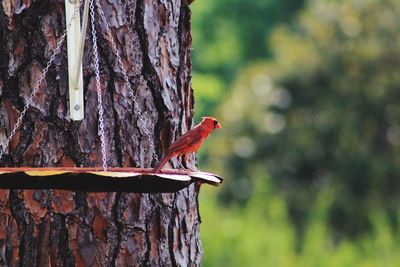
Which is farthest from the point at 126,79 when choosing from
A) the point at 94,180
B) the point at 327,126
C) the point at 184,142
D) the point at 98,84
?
the point at 327,126

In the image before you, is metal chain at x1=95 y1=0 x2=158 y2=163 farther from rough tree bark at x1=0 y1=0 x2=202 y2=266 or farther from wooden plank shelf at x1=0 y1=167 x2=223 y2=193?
wooden plank shelf at x1=0 y1=167 x2=223 y2=193

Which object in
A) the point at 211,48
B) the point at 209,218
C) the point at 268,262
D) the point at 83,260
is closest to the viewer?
the point at 83,260

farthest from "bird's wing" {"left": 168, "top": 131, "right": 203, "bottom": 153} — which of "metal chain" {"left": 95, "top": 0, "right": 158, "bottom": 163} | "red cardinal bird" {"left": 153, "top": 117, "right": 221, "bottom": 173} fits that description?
"metal chain" {"left": 95, "top": 0, "right": 158, "bottom": 163}

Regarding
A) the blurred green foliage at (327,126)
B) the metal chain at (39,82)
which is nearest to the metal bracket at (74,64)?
the metal chain at (39,82)

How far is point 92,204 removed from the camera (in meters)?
2.74

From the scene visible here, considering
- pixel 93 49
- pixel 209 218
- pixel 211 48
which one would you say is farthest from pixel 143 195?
pixel 211 48

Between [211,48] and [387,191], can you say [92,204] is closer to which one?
[387,191]

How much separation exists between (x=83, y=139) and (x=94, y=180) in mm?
487

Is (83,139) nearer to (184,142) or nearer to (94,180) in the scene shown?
(184,142)

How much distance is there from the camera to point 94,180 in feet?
7.47

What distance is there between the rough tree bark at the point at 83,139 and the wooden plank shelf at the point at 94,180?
389 millimetres

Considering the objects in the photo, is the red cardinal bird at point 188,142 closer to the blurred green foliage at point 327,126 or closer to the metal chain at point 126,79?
the metal chain at point 126,79

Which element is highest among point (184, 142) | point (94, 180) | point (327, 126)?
point (327, 126)

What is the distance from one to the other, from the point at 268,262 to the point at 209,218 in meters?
0.91
